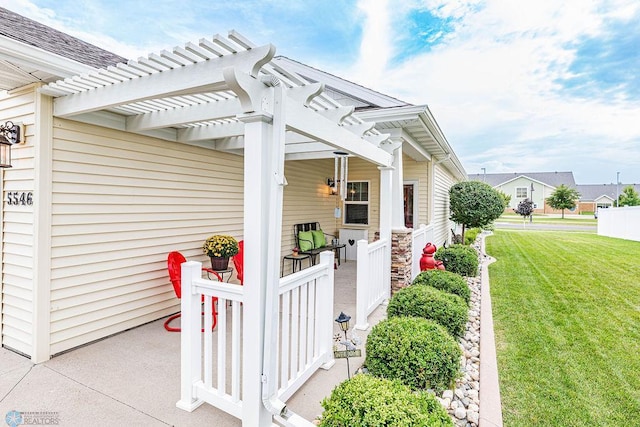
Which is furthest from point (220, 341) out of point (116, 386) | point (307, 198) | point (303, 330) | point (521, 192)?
point (521, 192)

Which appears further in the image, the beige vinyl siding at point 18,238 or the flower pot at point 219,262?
the flower pot at point 219,262

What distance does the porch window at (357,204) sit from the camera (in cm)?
865

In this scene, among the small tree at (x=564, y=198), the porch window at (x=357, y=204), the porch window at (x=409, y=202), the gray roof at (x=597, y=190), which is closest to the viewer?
the porch window at (x=409, y=202)

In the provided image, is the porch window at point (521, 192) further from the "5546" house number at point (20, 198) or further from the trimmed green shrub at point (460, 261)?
the "5546" house number at point (20, 198)

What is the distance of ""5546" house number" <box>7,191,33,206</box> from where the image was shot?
3.15m

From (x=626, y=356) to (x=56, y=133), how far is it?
646 centimetres

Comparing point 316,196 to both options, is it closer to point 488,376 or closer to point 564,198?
point 488,376

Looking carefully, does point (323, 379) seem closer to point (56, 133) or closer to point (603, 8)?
point (56, 133)

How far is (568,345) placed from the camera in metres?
3.75

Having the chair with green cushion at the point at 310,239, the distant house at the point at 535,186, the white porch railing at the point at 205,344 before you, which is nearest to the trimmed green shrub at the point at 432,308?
the white porch railing at the point at 205,344

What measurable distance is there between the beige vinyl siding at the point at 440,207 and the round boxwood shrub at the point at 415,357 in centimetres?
627

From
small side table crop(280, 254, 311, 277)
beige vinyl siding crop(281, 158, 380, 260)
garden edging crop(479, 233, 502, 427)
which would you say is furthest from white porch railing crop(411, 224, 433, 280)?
small side table crop(280, 254, 311, 277)

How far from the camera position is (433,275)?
4.58 metres

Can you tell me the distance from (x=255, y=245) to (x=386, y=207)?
3463 millimetres
